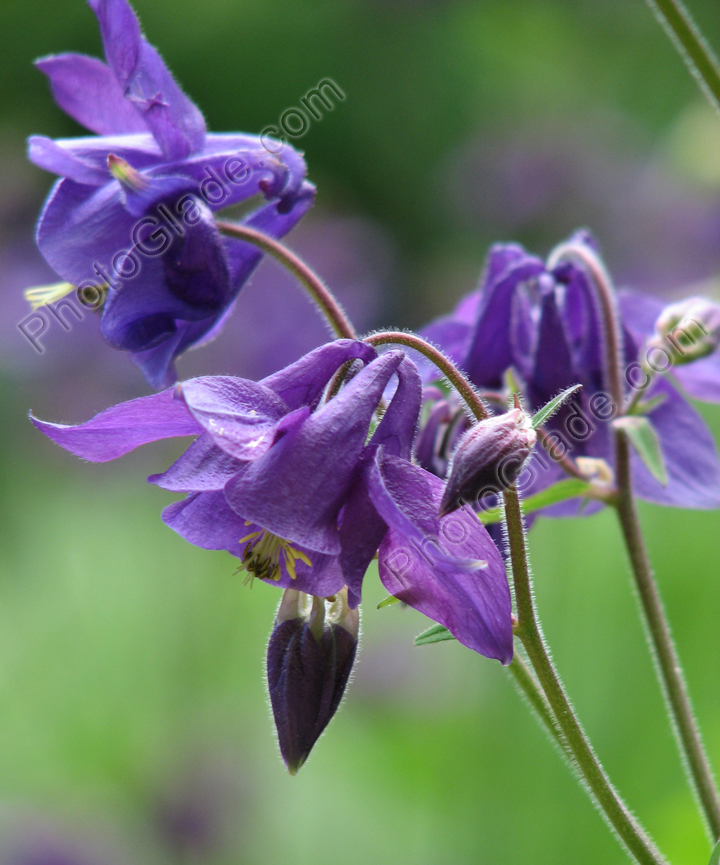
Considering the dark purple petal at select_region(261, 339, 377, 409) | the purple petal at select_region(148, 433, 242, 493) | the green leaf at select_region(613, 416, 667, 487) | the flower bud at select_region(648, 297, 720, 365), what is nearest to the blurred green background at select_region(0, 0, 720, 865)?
the flower bud at select_region(648, 297, 720, 365)

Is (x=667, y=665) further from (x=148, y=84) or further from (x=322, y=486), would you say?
(x=148, y=84)

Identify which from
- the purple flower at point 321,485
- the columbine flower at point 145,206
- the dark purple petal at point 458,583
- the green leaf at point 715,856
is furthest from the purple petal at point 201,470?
the green leaf at point 715,856

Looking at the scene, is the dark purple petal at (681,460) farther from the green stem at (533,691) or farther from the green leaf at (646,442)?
the green stem at (533,691)

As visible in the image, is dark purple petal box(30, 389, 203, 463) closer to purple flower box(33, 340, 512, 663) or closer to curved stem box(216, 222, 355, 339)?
purple flower box(33, 340, 512, 663)

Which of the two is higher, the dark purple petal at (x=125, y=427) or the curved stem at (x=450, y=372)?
the curved stem at (x=450, y=372)

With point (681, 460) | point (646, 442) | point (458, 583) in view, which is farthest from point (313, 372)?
point (681, 460)

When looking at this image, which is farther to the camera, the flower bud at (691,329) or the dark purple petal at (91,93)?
the flower bud at (691,329)
